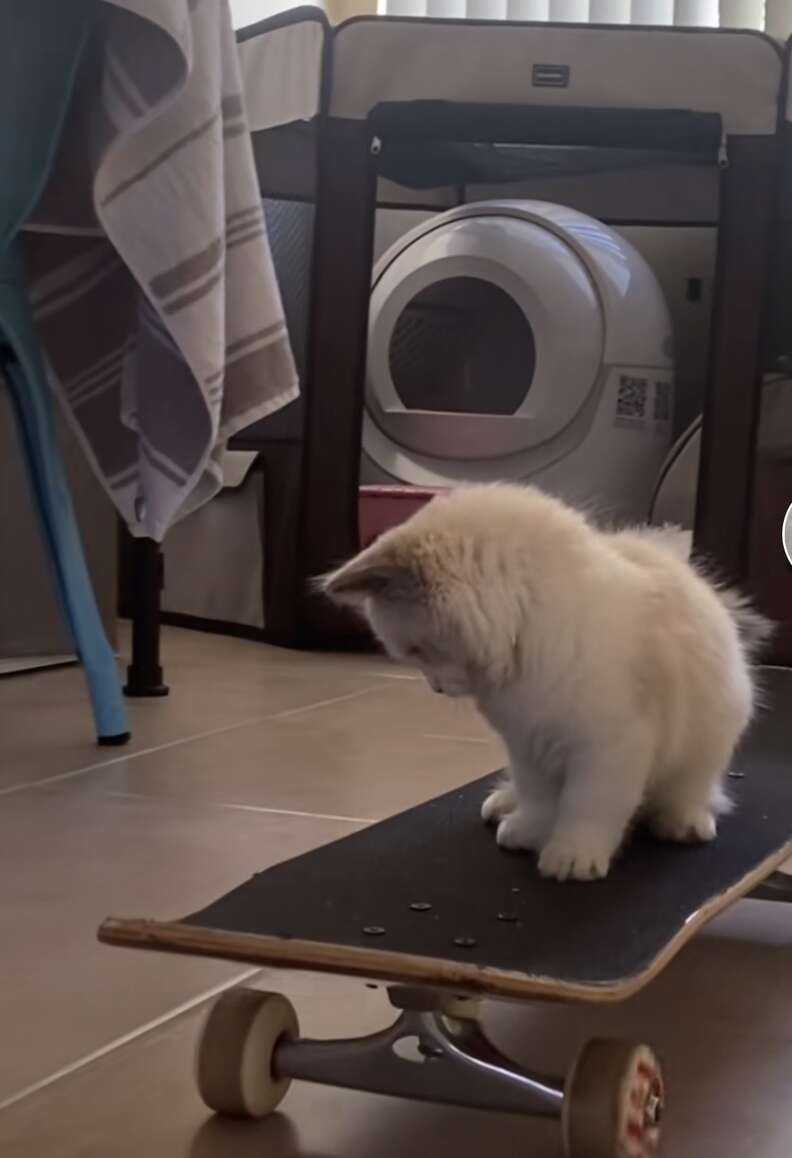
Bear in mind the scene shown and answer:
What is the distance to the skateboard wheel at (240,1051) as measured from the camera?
1.00 meters

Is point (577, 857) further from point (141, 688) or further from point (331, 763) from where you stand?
point (141, 688)

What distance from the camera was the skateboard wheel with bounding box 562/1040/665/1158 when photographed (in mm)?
904

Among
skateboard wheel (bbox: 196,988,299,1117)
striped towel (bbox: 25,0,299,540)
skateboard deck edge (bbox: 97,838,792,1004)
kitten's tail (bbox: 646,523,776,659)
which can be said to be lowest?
skateboard wheel (bbox: 196,988,299,1117)

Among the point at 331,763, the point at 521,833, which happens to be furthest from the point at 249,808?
the point at 521,833

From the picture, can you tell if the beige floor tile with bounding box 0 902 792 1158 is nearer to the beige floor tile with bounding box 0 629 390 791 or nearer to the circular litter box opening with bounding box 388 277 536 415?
the beige floor tile with bounding box 0 629 390 791

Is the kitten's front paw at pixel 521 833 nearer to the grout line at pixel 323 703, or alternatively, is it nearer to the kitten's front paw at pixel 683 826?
the kitten's front paw at pixel 683 826

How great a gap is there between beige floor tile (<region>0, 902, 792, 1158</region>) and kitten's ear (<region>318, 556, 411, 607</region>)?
33 centimetres

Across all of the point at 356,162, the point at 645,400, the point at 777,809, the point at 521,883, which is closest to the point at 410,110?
the point at 356,162

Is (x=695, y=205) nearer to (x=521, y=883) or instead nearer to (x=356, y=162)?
(x=356, y=162)

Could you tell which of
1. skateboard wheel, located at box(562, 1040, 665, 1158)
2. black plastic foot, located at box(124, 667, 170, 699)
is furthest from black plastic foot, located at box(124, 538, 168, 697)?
skateboard wheel, located at box(562, 1040, 665, 1158)

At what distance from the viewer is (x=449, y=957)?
0.94 m

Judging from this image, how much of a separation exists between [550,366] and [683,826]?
2.25 m

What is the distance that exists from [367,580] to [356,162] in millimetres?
2105

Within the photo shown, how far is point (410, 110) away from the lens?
3.03 metres
